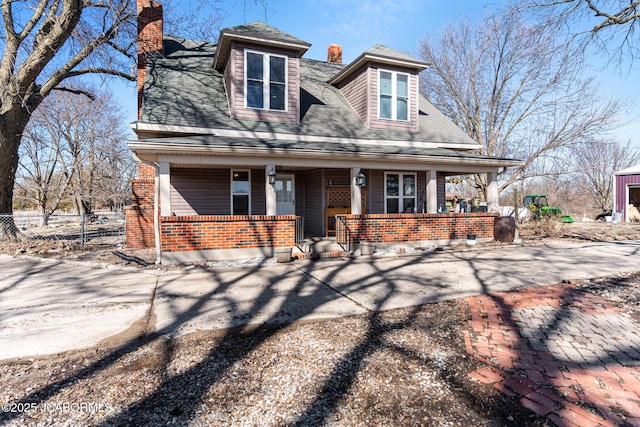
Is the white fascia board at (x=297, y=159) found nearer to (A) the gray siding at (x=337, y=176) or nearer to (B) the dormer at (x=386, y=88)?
(A) the gray siding at (x=337, y=176)

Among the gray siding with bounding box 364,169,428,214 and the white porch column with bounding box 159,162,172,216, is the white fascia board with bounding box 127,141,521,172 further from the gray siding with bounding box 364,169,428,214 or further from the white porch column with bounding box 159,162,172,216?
the gray siding with bounding box 364,169,428,214

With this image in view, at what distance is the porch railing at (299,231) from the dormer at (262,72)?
3260 millimetres

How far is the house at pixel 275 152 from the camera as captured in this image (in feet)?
27.2

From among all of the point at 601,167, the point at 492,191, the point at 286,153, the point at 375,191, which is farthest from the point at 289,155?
the point at 601,167

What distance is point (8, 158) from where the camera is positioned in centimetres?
1075

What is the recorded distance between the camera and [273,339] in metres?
3.67

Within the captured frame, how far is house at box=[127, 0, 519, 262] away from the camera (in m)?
8.28

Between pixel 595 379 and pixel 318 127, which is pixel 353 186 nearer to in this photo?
pixel 318 127

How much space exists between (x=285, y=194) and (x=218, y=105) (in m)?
3.54

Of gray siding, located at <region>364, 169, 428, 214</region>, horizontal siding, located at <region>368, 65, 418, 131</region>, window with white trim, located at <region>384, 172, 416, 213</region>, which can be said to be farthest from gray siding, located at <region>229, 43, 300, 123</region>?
window with white trim, located at <region>384, 172, 416, 213</region>

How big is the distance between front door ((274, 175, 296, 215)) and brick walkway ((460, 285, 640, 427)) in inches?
298

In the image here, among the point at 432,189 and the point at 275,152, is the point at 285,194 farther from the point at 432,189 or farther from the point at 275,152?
the point at 432,189

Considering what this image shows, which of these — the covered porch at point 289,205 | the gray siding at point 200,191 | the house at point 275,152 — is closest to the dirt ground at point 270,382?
the covered porch at point 289,205

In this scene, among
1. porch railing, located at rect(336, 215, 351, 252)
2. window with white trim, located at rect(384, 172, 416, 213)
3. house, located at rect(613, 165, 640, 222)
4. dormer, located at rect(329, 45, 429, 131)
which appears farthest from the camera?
house, located at rect(613, 165, 640, 222)
